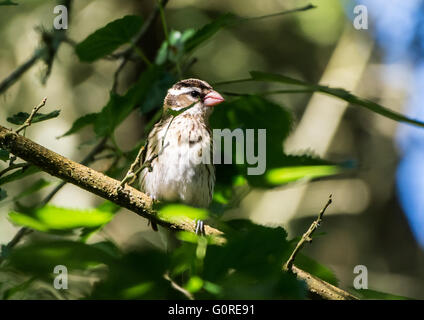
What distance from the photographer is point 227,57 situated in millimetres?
6277

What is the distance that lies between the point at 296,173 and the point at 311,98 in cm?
444

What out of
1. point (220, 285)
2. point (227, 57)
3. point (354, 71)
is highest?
point (227, 57)

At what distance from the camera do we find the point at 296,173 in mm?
1605

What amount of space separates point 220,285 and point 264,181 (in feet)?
2.53

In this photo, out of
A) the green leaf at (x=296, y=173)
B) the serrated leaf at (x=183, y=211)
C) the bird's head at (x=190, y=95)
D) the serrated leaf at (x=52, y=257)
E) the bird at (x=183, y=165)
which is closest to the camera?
the serrated leaf at (x=52, y=257)

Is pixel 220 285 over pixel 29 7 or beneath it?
beneath

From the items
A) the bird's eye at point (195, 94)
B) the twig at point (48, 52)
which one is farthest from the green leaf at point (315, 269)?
the twig at point (48, 52)

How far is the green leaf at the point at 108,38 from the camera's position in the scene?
2219mm

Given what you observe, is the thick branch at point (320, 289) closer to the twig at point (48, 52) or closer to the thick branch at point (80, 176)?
the thick branch at point (80, 176)

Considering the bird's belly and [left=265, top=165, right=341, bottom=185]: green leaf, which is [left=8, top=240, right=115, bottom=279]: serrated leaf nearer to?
[left=265, top=165, right=341, bottom=185]: green leaf

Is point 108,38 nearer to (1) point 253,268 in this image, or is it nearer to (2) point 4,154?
(2) point 4,154

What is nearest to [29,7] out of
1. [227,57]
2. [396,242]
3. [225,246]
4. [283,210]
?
[227,57]

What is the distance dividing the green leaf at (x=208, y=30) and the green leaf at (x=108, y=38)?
23 centimetres

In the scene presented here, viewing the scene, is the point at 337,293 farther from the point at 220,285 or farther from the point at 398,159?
the point at 398,159
